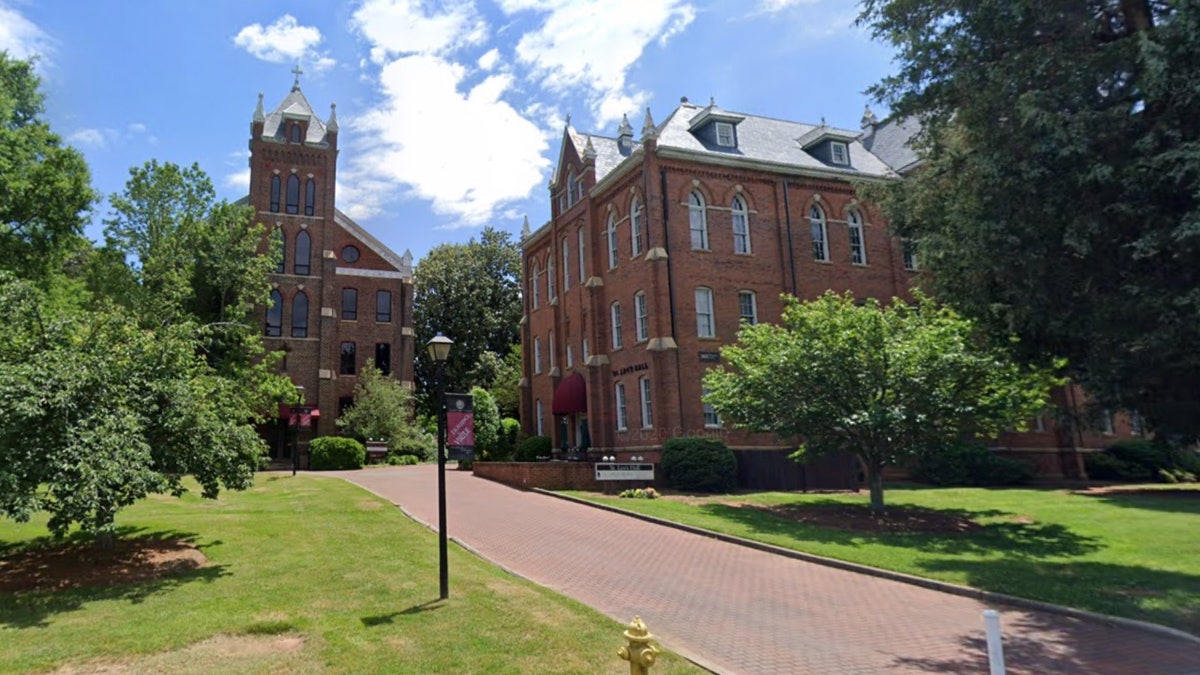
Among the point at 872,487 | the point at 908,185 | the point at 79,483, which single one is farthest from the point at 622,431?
the point at 79,483

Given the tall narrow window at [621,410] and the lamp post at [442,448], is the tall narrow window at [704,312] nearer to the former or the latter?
the tall narrow window at [621,410]

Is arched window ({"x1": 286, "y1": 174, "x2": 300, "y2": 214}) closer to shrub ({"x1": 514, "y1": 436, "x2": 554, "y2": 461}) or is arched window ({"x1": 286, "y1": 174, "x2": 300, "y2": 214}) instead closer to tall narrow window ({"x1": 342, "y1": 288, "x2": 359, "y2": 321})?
tall narrow window ({"x1": 342, "y1": 288, "x2": 359, "y2": 321})

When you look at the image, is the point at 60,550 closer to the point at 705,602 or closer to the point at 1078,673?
the point at 705,602

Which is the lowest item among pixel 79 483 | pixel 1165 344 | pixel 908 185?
pixel 79 483

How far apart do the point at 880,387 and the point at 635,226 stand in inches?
568

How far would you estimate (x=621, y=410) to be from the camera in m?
29.6

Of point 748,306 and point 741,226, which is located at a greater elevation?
point 741,226

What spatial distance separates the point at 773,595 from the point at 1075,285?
5.99m

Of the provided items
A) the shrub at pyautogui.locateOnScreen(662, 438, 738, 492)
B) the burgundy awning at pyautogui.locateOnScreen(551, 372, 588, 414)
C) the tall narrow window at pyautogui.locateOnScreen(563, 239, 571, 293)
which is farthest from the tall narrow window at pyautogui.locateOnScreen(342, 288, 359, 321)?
the shrub at pyautogui.locateOnScreen(662, 438, 738, 492)

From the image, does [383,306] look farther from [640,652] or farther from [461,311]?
[640,652]

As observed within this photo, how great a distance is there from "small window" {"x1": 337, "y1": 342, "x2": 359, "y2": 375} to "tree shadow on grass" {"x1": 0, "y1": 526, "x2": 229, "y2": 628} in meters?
31.6

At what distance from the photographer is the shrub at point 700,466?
22703 millimetres

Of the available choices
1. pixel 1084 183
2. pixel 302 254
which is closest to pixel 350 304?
pixel 302 254

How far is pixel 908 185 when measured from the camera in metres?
14.3
